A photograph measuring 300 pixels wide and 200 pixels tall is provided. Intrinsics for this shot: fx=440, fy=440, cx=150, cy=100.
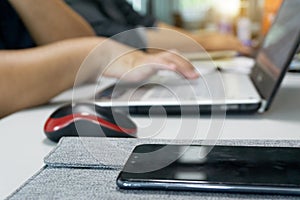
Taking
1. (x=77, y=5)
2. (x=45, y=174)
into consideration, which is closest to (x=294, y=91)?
(x=45, y=174)

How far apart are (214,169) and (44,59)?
1.53 feet

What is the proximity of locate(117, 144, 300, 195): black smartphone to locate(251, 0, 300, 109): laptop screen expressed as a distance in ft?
0.71

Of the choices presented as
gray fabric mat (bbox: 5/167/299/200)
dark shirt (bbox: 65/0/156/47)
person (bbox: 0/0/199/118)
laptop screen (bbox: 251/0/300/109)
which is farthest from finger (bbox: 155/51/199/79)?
dark shirt (bbox: 65/0/156/47)

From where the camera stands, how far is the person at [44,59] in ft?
2.22

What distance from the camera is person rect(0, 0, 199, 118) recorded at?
68cm

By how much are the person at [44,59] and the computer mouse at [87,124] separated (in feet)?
0.68

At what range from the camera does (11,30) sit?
860 millimetres

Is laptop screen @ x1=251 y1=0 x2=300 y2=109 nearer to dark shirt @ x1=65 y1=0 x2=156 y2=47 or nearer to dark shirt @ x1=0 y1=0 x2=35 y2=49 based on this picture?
dark shirt @ x1=0 y1=0 x2=35 y2=49

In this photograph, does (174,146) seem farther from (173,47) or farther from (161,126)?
(173,47)

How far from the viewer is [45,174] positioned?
13.9 inches

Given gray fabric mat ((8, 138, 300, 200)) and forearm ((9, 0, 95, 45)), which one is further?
forearm ((9, 0, 95, 45))

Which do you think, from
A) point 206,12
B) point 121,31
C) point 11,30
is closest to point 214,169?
point 11,30

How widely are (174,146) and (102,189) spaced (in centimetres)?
10

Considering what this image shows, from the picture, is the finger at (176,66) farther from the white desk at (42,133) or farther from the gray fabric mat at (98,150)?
the gray fabric mat at (98,150)
